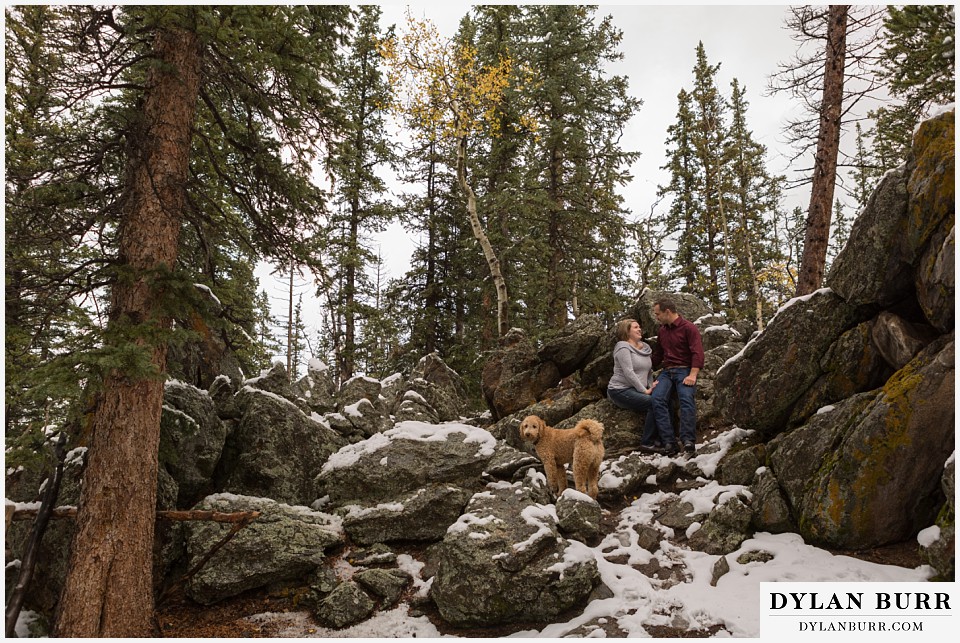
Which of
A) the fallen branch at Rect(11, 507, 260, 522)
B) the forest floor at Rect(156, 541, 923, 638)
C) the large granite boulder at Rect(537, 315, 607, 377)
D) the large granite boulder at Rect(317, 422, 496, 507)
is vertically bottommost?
the forest floor at Rect(156, 541, 923, 638)

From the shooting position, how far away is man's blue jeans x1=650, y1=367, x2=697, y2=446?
8.18 metres

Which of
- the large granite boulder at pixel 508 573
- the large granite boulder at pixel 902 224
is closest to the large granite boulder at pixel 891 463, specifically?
the large granite boulder at pixel 902 224

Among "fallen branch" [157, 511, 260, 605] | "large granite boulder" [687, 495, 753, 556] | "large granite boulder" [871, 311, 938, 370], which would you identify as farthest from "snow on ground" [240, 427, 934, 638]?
"large granite boulder" [871, 311, 938, 370]

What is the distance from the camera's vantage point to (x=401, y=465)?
7539 millimetres

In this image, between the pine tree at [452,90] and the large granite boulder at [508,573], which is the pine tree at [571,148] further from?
the large granite boulder at [508,573]

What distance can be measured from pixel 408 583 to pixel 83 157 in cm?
723

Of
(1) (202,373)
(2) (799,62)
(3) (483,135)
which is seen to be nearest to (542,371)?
(1) (202,373)

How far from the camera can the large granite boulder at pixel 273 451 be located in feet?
25.2

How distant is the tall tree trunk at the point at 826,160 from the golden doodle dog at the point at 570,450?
5643mm

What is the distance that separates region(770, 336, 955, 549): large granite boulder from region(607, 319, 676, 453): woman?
11.2 feet

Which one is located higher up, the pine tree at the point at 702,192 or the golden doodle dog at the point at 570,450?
the pine tree at the point at 702,192

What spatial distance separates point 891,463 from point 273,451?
870 cm

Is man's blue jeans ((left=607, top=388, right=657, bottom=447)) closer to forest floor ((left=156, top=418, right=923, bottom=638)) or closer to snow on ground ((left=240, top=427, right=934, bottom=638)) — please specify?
snow on ground ((left=240, top=427, right=934, bottom=638))

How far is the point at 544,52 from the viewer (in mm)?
18641
